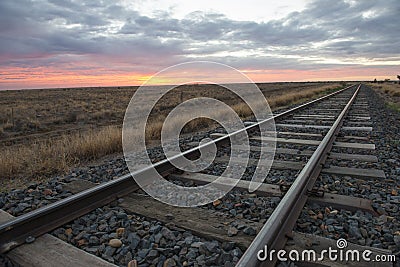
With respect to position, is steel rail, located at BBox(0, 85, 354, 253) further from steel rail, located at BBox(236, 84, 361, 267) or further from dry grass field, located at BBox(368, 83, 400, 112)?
dry grass field, located at BBox(368, 83, 400, 112)

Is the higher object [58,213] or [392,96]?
[392,96]

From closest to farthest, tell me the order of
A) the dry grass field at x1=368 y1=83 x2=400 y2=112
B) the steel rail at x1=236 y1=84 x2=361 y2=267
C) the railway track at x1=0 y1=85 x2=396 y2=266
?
1. the steel rail at x1=236 y1=84 x2=361 y2=267
2. the railway track at x1=0 y1=85 x2=396 y2=266
3. the dry grass field at x1=368 y1=83 x2=400 y2=112

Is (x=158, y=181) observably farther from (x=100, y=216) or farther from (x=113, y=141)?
(x=113, y=141)

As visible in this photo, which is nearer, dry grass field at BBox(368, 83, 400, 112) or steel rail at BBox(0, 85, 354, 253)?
steel rail at BBox(0, 85, 354, 253)

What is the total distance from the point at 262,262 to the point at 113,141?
5.34 metres

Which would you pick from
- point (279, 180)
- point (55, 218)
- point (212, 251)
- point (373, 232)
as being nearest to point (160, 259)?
point (212, 251)

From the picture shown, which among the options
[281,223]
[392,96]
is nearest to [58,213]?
[281,223]

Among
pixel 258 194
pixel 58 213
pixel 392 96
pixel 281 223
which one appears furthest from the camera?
pixel 392 96

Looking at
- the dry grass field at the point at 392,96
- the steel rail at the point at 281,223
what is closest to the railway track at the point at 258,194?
the steel rail at the point at 281,223

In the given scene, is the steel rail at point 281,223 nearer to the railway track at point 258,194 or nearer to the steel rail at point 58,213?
the railway track at point 258,194

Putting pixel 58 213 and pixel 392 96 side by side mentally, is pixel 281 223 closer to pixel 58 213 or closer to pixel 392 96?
pixel 58 213

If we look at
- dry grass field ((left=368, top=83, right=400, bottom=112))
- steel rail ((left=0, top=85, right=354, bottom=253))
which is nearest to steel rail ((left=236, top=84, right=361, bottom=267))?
steel rail ((left=0, top=85, right=354, bottom=253))

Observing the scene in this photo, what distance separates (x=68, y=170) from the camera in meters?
5.05

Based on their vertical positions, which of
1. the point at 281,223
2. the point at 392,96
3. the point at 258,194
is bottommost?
the point at 258,194
